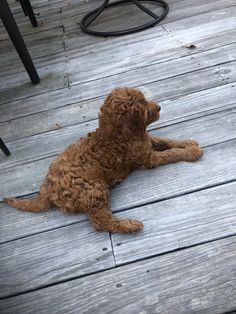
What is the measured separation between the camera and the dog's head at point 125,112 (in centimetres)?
174

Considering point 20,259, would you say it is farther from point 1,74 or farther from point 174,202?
point 1,74

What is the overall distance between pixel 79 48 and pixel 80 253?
209 cm

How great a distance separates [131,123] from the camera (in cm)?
178

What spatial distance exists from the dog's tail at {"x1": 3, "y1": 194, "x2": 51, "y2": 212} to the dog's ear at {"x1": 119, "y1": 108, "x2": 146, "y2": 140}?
19.0 inches

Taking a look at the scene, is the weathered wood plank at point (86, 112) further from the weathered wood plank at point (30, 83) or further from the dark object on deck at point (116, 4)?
the dark object on deck at point (116, 4)

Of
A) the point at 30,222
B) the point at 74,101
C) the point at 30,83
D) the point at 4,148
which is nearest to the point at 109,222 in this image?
the point at 30,222

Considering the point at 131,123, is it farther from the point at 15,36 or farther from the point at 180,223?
the point at 15,36

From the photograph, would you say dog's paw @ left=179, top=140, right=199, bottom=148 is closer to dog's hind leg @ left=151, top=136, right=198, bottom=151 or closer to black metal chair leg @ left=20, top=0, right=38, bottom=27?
dog's hind leg @ left=151, top=136, right=198, bottom=151

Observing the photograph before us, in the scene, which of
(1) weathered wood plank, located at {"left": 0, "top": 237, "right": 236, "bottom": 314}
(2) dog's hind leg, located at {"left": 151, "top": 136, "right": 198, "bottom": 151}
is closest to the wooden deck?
(1) weathered wood plank, located at {"left": 0, "top": 237, "right": 236, "bottom": 314}

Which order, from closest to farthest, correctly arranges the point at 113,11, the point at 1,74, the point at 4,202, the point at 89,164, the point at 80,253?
the point at 80,253
the point at 89,164
the point at 4,202
the point at 1,74
the point at 113,11

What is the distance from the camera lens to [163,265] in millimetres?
1545

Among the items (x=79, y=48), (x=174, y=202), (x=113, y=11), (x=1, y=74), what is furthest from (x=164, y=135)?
(x=113, y=11)

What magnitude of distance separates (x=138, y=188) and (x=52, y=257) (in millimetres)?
516

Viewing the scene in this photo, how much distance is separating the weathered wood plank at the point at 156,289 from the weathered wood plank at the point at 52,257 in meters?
0.05
